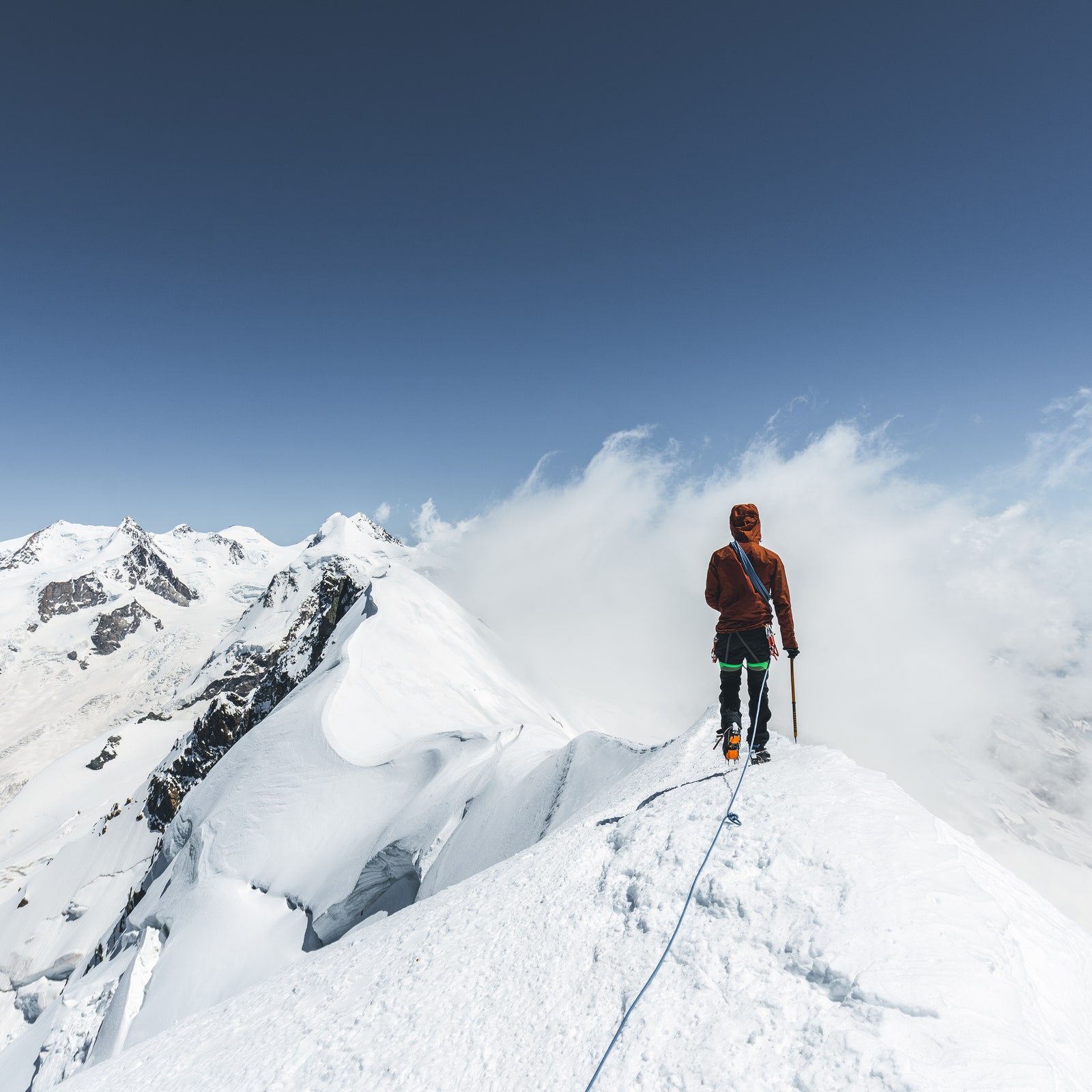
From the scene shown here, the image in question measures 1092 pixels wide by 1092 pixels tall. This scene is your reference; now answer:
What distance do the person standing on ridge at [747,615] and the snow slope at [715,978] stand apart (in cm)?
118

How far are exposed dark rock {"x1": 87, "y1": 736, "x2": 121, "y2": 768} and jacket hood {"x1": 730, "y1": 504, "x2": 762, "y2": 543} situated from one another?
4943 inches

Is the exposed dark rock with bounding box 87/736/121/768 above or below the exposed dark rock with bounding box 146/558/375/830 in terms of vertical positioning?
below

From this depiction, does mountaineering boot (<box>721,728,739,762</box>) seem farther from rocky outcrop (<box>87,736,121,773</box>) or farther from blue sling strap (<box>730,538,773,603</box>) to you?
rocky outcrop (<box>87,736,121,773</box>)

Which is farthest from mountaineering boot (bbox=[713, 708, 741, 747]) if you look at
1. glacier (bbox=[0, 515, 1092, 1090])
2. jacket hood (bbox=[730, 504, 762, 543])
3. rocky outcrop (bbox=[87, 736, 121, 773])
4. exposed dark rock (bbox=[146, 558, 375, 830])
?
rocky outcrop (bbox=[87, 736, 121, 773])

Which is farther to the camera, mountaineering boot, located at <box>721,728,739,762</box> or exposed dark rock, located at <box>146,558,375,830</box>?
exposed dark rock, located at <box>146,558,375,830</box>

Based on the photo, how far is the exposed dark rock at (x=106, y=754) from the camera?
9531 cm

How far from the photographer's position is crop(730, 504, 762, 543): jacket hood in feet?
23.7

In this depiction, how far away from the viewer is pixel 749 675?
7672 mm

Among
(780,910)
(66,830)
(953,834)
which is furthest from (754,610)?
(66,830)

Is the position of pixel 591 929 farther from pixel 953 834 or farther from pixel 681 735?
pixel 681 735

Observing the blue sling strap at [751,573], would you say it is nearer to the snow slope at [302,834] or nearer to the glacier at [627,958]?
the glacier at [627,958]

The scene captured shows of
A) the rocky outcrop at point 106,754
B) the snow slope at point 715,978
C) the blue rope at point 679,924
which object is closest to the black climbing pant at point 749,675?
the blue rope at point 679,924

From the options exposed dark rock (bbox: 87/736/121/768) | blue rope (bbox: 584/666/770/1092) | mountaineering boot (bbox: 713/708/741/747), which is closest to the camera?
blue rope (bbox: 584/666/770/1092)

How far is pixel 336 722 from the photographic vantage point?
2517 centimetres
